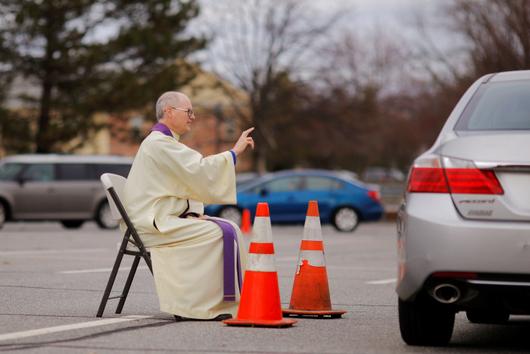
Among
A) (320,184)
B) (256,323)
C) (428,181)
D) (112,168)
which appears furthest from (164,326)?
(320,184)

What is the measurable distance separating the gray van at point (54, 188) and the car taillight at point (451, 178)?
882 inches

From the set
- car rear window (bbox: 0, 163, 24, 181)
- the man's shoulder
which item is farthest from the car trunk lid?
car rear window (bbox: 0, 163, 24, 181)

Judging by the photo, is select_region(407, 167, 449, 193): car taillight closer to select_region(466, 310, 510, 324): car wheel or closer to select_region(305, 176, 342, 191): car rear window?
select_region(466, 310, 510, 324): car wheel

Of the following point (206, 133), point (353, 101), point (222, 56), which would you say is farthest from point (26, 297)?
point (206, 133)

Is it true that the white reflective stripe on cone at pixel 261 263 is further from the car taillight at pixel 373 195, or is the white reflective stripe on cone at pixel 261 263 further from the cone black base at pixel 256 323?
the car taillight at pixel 373 195

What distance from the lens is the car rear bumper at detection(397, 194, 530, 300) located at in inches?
254

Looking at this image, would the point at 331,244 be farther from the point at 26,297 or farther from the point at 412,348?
the point at 412,348

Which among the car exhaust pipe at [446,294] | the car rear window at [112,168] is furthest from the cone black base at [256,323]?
the car rear window at [112,168]

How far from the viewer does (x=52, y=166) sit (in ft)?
95.6

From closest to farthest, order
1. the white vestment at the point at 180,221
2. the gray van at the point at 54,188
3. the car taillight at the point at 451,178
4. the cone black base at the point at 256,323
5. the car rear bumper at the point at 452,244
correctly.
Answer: the car rear bumper at the point at 452,244
the car taillight at the point at 451,178
the cone black base at the point at 256,323
the white vestment at the point at 180,221
the gray van at the point at 54,188

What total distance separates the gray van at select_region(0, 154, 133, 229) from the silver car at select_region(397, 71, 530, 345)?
2240 cm

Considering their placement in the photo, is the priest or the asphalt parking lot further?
the priest

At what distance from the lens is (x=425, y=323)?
Result: 7215mm

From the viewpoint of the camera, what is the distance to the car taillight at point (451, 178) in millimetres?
6602
